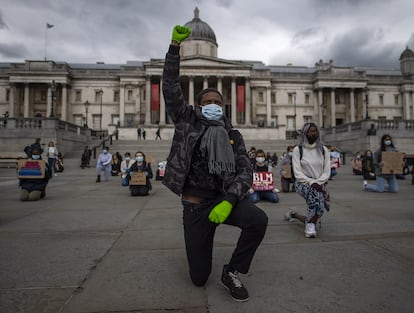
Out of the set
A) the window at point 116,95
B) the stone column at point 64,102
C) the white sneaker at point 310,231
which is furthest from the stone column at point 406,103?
the stone column at point 64,102

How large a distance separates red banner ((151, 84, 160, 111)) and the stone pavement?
4062cm

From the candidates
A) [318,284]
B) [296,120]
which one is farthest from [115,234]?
[296,120]

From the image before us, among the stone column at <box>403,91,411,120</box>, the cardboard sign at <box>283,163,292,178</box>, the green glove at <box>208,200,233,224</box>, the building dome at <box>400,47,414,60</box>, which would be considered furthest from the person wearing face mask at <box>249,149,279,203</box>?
the building dome at <box>400,47,414,60</box>

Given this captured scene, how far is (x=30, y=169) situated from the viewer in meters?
7.65

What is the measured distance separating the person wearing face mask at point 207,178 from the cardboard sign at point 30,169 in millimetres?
6662

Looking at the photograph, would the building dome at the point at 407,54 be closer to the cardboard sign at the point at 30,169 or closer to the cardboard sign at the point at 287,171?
the cardboard sign at the point at 287,171

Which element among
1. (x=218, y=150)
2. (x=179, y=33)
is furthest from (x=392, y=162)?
(x=179, y=33)

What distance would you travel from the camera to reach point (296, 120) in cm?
5138

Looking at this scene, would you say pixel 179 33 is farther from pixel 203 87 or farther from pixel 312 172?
pixel 203 87

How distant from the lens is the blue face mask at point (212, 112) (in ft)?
8.65

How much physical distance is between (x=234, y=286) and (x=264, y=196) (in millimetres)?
5561

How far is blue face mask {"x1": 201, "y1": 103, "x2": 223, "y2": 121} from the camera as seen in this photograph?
264 cm

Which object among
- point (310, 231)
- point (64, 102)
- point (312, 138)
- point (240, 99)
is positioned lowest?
point (310, 231)

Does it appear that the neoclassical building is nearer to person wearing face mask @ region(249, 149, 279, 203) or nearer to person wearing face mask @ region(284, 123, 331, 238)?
person wearing face mask @ region(249, 149, 279, 203)
